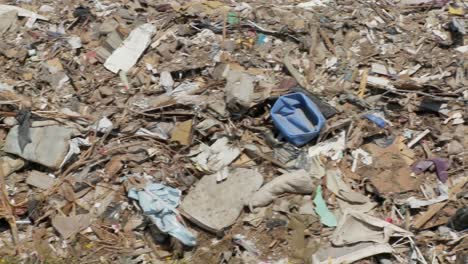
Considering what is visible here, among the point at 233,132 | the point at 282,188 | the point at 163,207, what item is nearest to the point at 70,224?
the point at 163,207

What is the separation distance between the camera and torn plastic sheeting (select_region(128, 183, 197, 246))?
4219 millimetres

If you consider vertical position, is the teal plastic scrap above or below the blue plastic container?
below

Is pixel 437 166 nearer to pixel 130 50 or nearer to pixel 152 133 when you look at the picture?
pixel 152 133

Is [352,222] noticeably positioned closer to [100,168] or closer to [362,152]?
[362,152]

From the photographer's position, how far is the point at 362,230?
426cm

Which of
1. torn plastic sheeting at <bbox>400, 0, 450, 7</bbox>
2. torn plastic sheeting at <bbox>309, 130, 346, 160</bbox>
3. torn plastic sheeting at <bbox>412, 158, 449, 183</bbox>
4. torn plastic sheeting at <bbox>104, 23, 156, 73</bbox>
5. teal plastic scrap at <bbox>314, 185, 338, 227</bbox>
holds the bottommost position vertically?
teal plastic scrap at <bbox>314, 185, 338, 227</bbox>

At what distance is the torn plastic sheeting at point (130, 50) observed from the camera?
555cm

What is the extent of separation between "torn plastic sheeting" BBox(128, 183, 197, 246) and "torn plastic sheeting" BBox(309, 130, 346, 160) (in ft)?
3.52

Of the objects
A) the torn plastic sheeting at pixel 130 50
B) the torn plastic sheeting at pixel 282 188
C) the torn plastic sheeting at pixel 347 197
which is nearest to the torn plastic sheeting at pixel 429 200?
the torn plastic sheeting at pixel 347 197

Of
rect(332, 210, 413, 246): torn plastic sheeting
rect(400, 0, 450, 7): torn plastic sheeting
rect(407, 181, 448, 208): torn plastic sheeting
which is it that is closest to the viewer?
rect(332, 210, 413, 246): torn plastic sheeting

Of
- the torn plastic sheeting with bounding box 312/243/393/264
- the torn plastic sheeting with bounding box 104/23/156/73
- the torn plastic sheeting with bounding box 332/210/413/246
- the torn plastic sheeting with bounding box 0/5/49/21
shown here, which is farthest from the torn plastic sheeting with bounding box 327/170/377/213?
the torn plastic sheeting with bounding box 0/5/49/21

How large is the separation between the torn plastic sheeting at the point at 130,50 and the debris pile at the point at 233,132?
1 centimetres

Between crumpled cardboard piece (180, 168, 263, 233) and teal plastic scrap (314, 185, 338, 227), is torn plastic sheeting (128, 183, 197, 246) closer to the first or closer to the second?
crumpled cardboard piece (180, 168, 263, 233)

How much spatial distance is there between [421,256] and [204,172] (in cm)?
160
